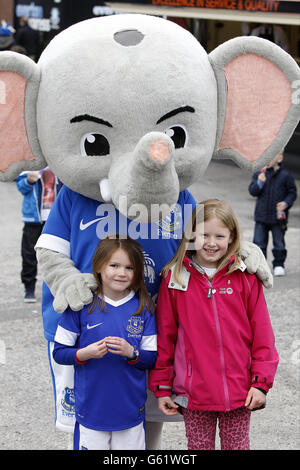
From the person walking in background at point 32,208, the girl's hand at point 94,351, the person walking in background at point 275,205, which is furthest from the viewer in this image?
the person walking in background at point 275,205

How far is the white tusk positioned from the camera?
278 cm

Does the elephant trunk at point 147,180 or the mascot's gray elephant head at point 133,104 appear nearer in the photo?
the elephant trunk at point 147,180

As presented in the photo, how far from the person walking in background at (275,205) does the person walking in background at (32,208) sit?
6.76 ft

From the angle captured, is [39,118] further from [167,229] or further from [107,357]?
[107,357]

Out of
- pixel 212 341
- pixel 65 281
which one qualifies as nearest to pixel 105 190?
pixel 65 281

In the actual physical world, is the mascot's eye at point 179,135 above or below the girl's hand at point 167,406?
above

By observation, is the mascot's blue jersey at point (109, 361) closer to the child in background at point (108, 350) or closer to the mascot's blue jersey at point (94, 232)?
the child in background at point (108, 350)

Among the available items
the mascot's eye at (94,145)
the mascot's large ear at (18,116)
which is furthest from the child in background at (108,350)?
the mascot's large ear at (18,116)

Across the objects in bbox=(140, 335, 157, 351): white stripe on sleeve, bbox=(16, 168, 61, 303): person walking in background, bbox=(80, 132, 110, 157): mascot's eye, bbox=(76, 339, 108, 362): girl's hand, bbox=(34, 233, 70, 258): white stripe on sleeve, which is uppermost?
bbox=(80, 132, 110, 157): mascot's eye

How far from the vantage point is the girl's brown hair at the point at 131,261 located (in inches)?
109

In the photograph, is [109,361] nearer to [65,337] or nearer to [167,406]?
[65,337]

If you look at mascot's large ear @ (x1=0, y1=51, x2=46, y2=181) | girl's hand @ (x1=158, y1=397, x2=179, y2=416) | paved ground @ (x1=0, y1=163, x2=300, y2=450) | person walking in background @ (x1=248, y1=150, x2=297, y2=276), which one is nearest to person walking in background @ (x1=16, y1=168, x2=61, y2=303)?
paved ground @ (x1=0, y1=163, x2=300, y2=450)

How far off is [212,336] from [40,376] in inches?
77.7

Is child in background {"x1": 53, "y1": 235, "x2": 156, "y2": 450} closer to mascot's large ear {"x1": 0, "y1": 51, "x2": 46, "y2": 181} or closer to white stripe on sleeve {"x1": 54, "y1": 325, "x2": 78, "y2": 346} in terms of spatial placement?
white stripe on sleeve {"x1": 54, "y1": 325, "x2": 78, "y2": 346}
